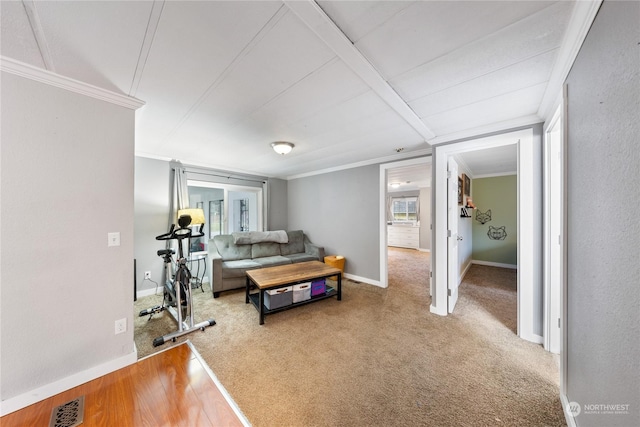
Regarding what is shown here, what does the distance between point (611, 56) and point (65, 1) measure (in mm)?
2400

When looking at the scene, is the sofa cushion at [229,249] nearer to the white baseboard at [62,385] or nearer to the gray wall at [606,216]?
the white baseboard at [62,385]

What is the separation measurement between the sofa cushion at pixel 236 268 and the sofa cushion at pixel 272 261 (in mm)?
134

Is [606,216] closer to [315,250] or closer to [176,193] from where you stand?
[315,250]

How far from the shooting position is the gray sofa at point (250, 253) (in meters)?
3.41

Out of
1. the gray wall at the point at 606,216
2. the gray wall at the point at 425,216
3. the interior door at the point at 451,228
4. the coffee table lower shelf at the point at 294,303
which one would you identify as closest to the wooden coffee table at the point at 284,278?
the coffee table lower shelf at the point at 294,303

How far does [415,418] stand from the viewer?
137 centimetres

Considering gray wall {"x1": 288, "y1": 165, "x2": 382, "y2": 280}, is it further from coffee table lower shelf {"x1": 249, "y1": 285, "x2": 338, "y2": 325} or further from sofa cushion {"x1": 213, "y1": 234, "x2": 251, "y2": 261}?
sofa cushion {"x1": 213, "y1": 234, "x2": 251, "y2": 261}

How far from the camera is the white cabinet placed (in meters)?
7.60

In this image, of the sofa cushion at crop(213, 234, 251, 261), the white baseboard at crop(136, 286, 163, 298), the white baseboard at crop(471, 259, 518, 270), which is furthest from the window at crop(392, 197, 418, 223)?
the white baseboard at crop(136, 286, 163, 298)

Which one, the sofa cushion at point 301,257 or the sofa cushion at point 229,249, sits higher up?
the sofa cushion at point 229,249

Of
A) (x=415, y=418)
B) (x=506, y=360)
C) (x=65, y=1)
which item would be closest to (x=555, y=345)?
(x=506, y=360)

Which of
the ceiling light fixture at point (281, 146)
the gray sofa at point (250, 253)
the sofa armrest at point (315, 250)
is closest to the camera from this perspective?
the ceiling light fixture at point (281, 146)

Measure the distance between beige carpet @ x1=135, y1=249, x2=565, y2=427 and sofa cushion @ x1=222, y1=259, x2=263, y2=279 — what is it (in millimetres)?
447

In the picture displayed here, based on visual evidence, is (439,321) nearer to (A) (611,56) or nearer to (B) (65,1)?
(A) (611,56)
